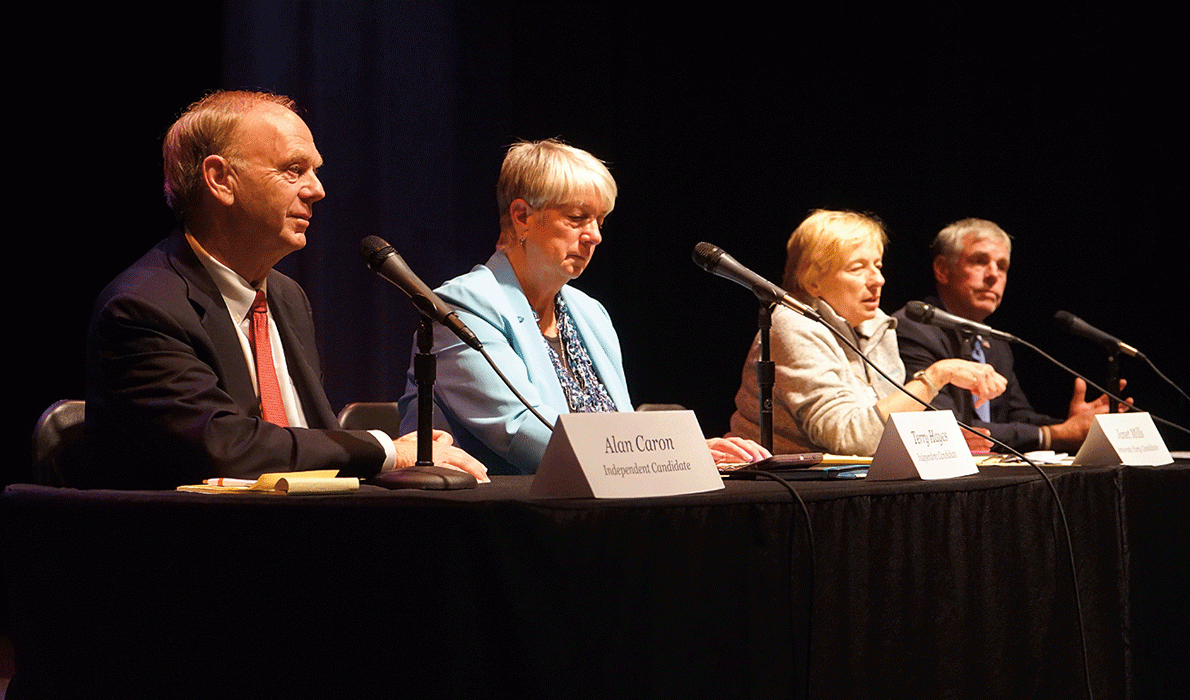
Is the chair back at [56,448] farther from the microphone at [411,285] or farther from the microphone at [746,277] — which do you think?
the microphone at [746,277]

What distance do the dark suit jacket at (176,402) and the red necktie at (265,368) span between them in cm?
7

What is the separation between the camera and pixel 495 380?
2.15 m

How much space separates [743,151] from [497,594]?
12.0 feet

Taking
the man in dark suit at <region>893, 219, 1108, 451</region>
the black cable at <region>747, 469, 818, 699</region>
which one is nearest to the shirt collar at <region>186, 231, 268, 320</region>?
the black cable at <region>747, 469, 818, 699</region>

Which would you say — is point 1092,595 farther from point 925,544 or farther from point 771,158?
point 771,158

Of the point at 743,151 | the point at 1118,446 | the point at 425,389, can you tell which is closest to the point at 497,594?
the point at 425,389

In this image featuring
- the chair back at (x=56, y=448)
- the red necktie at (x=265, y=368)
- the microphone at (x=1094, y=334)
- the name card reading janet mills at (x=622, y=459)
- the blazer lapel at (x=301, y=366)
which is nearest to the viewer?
the name card reading janet mills at (x=622, y=459)

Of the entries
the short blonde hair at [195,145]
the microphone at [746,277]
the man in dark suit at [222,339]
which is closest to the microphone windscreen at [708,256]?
the microphone at [746,277]

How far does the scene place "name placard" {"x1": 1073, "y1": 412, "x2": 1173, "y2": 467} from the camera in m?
2.06

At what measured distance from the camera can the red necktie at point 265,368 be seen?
1.82 meters

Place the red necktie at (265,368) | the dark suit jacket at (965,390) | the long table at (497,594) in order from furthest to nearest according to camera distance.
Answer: the dark suit jacket at (965,390) < the red necktie at (265,368) < the long table at (497,594)

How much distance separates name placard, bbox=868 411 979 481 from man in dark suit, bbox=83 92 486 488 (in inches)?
23.8

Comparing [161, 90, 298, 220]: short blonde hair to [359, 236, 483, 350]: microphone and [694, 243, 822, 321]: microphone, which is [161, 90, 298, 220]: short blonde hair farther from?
[694, 243, 822, 321]: microphone

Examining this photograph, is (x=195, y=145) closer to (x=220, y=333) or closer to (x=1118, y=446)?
(x=220, y=333)
